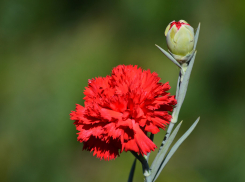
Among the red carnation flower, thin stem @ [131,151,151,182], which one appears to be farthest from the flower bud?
thin stem @ [131,151,151,182]

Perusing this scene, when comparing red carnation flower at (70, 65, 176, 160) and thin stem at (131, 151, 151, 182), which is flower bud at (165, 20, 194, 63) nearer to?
red carnation flower at (70, 65, 176, 160)

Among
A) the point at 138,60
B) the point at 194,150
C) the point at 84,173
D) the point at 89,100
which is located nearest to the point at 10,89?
the point at 84,173

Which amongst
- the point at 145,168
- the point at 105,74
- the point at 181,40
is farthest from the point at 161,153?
the point at 105,74

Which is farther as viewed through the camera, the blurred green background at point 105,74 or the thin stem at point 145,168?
the blurred green background at point 105,74

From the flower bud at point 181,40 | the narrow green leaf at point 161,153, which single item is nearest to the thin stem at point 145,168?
the narrow green leaf at point 161,153

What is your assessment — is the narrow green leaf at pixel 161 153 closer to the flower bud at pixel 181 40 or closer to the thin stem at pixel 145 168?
the thin stem at pixel 145 168

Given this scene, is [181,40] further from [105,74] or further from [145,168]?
→ [105,74]

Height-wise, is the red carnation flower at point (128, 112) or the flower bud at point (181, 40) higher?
the flower bud at point (181, 40)
